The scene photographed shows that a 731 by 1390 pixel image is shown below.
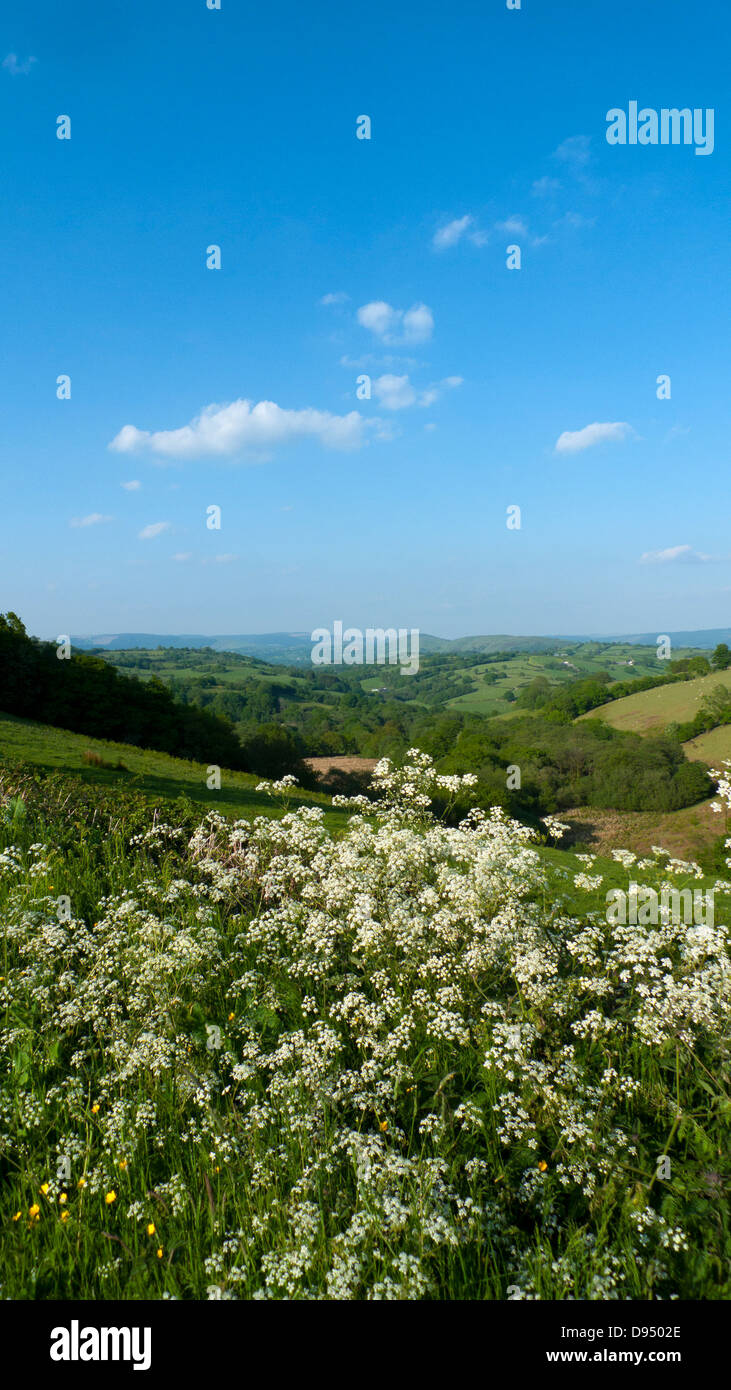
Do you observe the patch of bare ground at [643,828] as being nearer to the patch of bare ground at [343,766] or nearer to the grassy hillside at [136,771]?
the patch of bare ground at [343,766]

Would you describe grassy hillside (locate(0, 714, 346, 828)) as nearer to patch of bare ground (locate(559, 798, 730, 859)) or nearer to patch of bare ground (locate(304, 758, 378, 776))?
patch of bare ground (locate(304, 758, 378, 776))

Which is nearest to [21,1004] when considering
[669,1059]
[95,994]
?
[95,994]

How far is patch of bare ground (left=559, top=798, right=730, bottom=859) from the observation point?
56812mm

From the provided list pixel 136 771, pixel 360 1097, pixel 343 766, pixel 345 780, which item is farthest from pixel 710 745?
pixel 360 1097

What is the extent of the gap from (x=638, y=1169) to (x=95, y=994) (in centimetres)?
432

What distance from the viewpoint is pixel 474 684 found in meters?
187

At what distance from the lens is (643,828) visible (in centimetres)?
6444

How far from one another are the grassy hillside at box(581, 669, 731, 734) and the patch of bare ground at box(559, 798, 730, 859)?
1210 inches

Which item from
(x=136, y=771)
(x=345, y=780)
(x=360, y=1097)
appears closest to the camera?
(x=360, y=1097)

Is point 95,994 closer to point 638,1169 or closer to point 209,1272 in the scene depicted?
point 209,1272

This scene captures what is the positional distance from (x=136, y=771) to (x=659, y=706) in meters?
110

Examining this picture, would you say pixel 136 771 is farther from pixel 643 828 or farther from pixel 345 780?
pixel 643 828

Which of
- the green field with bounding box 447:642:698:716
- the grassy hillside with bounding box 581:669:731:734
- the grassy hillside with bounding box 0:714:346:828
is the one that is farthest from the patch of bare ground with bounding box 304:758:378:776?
the green field with bounding box 447:642:698:716

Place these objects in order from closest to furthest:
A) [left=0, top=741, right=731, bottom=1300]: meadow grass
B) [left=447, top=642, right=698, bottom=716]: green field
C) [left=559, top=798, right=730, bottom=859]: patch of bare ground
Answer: [left=0, top=741, right=731, bottom=1300]: meadow grass < [left=559, top=798, right=730, bottom=859]: patch of bare ground < [left=447, top=642, right=698, bottom=716]: green field
